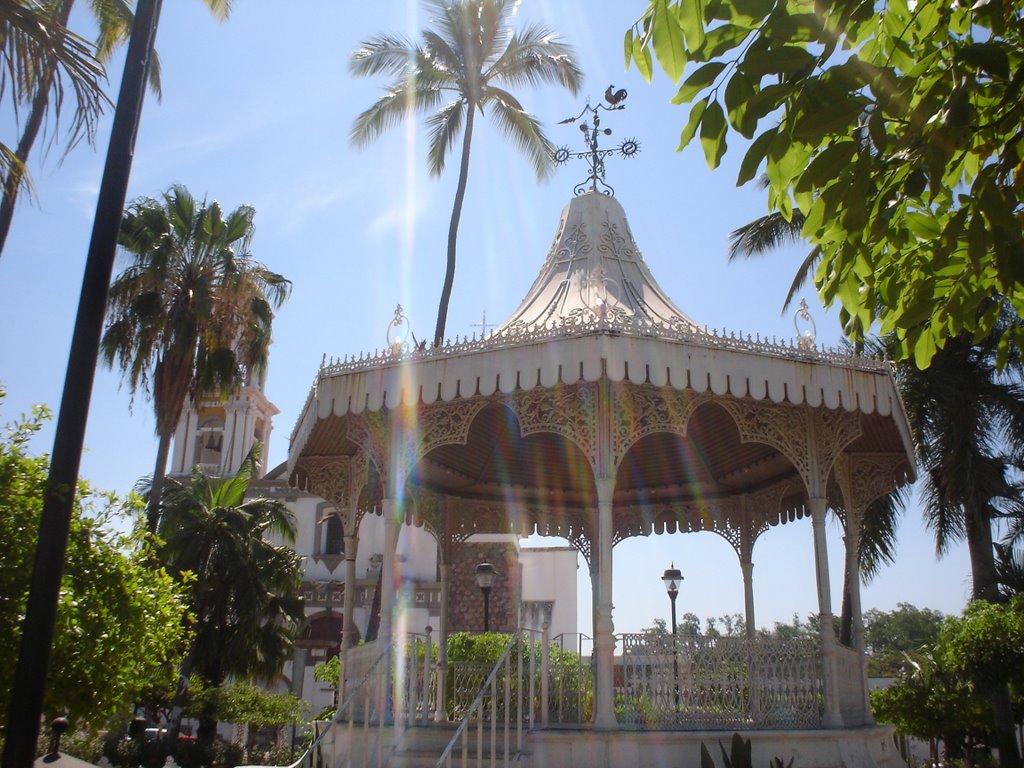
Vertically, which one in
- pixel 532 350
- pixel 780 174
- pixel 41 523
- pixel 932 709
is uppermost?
pixel 532 350

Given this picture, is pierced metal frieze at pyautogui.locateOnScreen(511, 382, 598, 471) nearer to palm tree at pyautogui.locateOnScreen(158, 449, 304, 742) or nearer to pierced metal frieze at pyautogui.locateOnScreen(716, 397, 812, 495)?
pierced metal frieze at pyautogui.locateOnScreen(716, 397, 812, 495)

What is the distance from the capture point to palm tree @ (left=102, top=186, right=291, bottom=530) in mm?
18641

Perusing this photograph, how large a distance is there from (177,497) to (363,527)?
54.2ft

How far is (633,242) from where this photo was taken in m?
12.3

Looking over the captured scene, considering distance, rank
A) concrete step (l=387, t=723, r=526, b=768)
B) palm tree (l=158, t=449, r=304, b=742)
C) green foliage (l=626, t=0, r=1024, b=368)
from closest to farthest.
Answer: green foliage (l=626, t=0, r=1024, b=368) → concrete step (l=387, t=723, r=526, b=768) → palm tree (l=158, t=449, r=304, b=742)

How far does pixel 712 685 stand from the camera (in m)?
8.95

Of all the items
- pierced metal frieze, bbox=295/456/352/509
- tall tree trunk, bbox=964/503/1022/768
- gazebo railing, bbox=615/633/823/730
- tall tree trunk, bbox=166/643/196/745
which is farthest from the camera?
tall tree trunk, bbox=166/643/196/745

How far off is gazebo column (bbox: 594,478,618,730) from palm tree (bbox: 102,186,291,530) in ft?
37.2

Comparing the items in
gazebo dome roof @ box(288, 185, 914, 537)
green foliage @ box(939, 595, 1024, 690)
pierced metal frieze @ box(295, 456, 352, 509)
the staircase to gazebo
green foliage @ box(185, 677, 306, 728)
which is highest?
gazebo dome roof @ box(288, 185, 914, 537)

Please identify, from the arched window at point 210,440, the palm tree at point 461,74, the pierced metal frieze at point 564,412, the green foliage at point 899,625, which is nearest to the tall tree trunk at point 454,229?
the palm tree at point 461,74

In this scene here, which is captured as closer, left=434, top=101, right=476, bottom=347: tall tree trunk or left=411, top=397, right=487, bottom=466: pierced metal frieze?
left=411, top=397, right=487, bottom=466: pierced metal frieze

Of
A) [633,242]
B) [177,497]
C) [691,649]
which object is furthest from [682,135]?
[177,497]

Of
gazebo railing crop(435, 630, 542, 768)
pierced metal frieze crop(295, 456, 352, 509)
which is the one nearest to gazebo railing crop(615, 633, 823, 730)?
gazebo railing crop(435, 630, 542, 768)

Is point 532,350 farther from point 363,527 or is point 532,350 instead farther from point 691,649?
point 363,527
